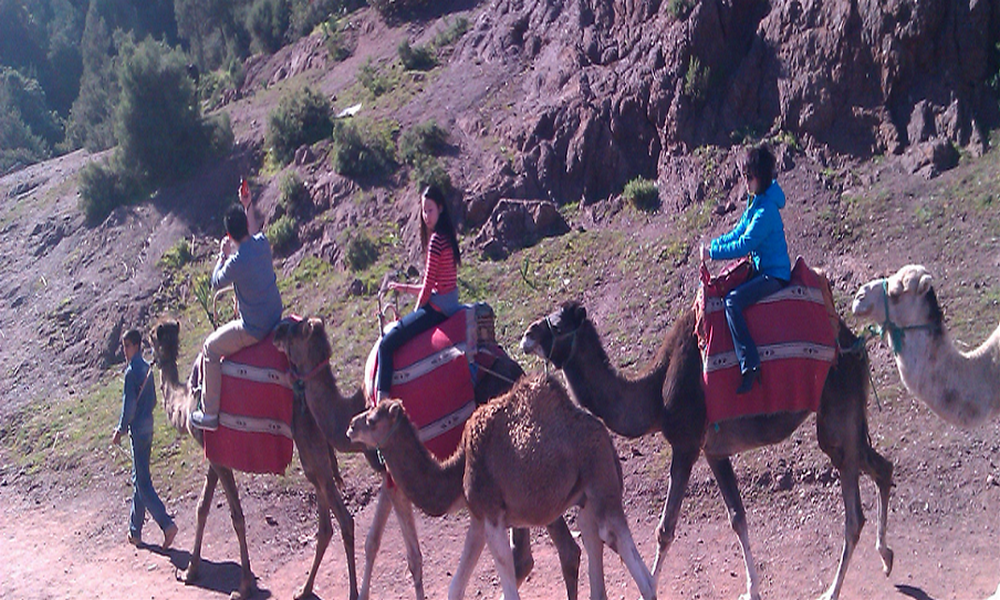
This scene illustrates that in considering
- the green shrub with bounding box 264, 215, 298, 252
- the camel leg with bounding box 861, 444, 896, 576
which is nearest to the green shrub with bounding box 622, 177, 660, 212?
the green shrub with bounding box 264, 215, 298, 252

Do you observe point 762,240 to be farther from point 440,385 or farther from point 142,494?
point 142,494

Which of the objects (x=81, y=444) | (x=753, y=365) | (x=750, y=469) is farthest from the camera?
(x=81, y=444)

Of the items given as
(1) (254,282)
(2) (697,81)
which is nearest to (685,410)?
(1) (254,282)

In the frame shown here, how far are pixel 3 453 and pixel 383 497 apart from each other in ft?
32.5

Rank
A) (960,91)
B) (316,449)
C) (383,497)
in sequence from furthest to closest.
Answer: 1. (960,91)
2. (316,449)
3. (383,497)

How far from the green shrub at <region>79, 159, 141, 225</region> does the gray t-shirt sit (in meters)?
15.2

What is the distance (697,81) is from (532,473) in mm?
10246

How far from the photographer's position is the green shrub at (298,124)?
20.4m

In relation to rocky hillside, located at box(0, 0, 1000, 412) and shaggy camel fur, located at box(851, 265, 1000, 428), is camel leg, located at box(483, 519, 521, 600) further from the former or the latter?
rocky hillside, located at box(0, 0, 1000, 412)

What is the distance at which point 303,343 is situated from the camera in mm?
7953

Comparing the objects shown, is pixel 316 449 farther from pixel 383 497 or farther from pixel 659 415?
pixel 659 415

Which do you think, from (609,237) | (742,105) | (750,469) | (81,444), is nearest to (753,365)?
(750,469)

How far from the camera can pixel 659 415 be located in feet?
24.0

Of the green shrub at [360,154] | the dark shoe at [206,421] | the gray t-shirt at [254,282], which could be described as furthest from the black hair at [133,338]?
the green shrub at [360,154]
